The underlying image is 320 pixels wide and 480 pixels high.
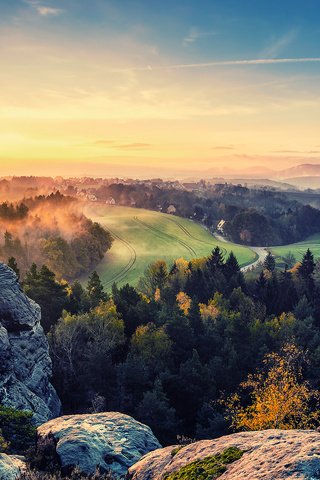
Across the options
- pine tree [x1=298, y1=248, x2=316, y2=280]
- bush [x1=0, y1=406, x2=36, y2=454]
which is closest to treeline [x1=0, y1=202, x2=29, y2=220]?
pine tree [x1=298, y1=248, x2=316, y2=280]

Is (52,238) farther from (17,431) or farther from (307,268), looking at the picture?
(17,431)

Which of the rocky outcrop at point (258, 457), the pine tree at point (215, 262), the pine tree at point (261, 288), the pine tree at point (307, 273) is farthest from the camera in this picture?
the pine tree at point (215, 262)

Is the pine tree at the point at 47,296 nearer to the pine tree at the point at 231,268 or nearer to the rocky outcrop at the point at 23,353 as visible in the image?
the rocky outcrop at the point at 23,353

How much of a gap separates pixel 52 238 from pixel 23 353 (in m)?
104

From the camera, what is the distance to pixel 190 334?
56969mm

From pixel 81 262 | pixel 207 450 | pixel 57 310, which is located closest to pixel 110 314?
pixel 57 310

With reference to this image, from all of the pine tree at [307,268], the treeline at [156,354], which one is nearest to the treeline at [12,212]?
the treeline at [156,354]

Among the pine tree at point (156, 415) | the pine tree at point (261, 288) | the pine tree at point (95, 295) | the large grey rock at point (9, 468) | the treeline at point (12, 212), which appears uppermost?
the treeline at point (12, 212)

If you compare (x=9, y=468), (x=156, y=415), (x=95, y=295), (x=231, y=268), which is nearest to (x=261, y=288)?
(x=231, y=268)

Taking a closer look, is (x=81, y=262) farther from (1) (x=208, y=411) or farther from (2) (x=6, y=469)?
(2) (x=6, y=469)

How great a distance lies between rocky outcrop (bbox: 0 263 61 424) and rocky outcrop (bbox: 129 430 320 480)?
18891 mm

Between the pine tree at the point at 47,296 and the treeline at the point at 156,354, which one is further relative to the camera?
the pine tree at the point at 47,296

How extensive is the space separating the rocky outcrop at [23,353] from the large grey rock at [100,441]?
36.8 feet

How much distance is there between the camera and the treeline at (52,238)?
127188 millimetres
